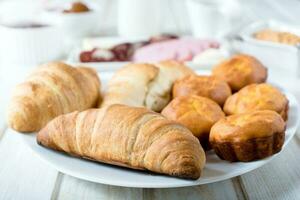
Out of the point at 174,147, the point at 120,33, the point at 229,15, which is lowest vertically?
the point at 120,33

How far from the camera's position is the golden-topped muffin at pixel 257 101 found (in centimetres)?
72

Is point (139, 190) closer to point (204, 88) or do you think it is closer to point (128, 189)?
point (128, 189)

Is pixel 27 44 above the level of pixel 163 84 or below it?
below

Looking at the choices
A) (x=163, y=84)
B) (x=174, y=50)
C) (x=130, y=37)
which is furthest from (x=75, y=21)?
(x=163, y=84)

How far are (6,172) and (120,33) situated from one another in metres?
0.83

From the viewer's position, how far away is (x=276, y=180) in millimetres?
649

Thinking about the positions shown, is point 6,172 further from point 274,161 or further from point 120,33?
point 120,33

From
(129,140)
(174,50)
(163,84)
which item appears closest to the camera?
(129,140)

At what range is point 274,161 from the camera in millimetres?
701

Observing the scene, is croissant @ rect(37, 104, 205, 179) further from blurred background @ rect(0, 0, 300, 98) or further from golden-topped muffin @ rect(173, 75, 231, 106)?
blurred background @ rect(0, 0, 300, 98)

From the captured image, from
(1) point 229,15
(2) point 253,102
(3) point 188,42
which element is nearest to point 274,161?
(2) point 253,102

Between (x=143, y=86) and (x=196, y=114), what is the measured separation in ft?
0.52

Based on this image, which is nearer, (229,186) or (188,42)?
(229,186)

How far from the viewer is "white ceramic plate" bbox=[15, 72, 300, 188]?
21.9 inches
